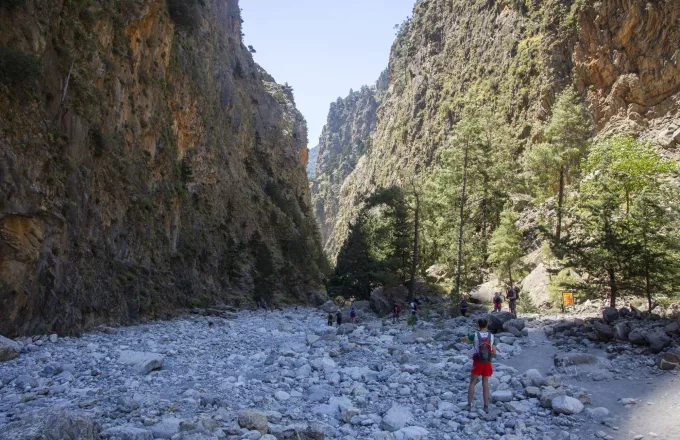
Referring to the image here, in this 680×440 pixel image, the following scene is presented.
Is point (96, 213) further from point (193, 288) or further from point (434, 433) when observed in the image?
point (434, 433)

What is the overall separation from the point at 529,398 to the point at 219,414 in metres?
5.76

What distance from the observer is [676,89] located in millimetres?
35688

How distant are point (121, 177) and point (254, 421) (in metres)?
16.4

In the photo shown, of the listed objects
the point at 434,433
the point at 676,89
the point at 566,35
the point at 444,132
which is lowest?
the point at 434,433

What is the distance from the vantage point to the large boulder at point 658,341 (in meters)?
10.5

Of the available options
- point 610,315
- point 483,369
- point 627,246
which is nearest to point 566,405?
point 483,369

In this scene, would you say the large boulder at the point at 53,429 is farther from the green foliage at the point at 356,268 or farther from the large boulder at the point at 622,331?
the green foliage at the point at 356,268

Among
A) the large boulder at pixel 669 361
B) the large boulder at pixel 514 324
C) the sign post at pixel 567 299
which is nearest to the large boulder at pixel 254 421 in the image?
the large boulder at pixel 669 361

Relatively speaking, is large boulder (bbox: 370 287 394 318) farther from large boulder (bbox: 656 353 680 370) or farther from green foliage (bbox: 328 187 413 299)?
large boulder (bbox: 656 353 680 370)

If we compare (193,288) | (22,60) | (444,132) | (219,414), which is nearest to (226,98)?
(193,288)

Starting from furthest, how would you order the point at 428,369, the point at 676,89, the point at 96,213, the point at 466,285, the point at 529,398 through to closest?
the point at 676,89 → the point at 466,285 → the point at 96,213 → the point at 428,369 → the point at 529,398

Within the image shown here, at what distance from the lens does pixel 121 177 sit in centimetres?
1975

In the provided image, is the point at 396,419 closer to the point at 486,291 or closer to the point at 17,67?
the point at 17,67

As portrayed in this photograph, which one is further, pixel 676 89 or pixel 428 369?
pixel 676 89
